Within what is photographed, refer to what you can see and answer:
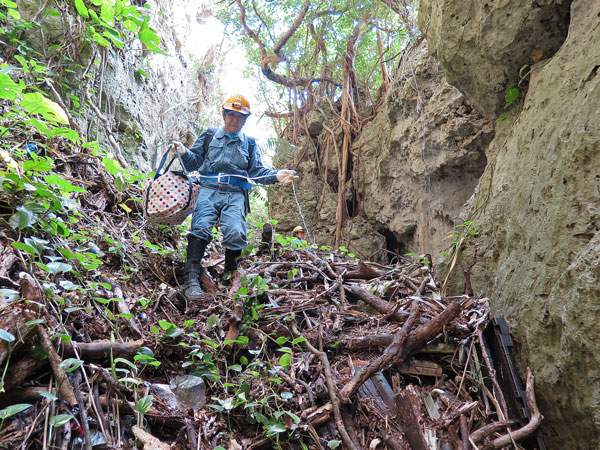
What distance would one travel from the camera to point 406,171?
5055 millimetres

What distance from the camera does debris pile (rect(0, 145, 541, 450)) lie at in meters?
1.42

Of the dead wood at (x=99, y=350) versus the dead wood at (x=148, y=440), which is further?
the dead wood at (x=99, y=350)

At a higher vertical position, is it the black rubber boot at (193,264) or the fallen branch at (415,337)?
the fallen branch at (415,337)

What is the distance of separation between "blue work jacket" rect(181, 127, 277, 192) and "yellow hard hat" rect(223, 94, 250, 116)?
0.73 feet

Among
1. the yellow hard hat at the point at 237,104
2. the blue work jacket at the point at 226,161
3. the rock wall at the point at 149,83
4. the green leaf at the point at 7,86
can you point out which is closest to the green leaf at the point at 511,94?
the blue work jacket at the point at 226,161

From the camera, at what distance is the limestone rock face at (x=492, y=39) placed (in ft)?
7.54

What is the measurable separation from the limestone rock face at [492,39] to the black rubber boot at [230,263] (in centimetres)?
223

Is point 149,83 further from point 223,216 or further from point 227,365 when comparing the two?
point 227,365

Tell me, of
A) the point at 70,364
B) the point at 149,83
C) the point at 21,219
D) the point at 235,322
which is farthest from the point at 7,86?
the point at 149,83

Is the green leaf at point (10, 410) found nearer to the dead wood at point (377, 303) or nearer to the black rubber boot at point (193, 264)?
the black rubber boot at point (193, 264)

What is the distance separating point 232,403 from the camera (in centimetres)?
166

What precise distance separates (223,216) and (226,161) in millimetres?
505

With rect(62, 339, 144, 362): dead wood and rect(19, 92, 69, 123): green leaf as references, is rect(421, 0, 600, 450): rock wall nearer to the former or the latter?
rect(62, 339, 144, 362): dead wood

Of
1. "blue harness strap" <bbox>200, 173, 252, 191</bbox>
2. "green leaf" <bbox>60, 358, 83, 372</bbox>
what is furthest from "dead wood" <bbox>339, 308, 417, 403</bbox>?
"blue harness strap" <bbox>200, 173, 252, 191</bbox>
